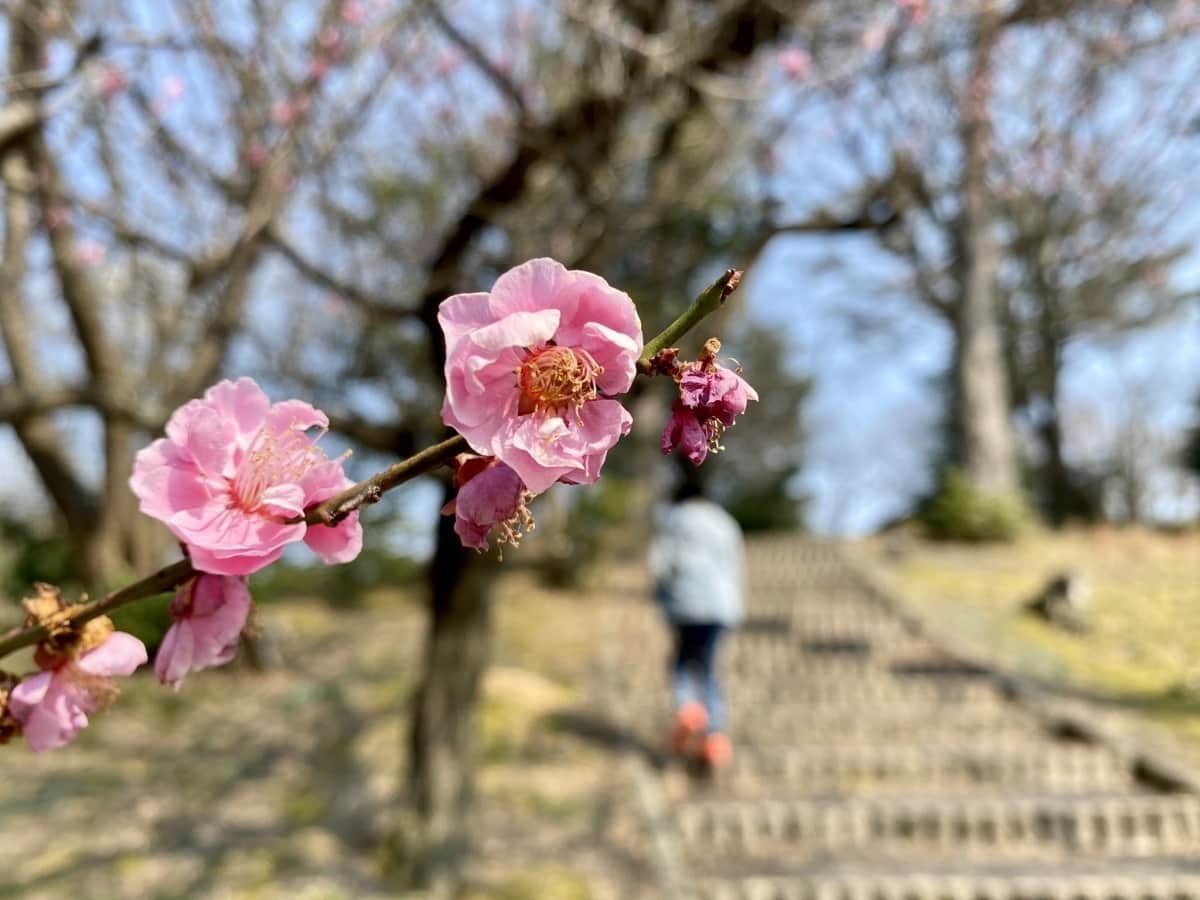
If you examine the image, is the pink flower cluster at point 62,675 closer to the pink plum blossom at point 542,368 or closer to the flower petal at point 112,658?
the flower petal at point 112,658

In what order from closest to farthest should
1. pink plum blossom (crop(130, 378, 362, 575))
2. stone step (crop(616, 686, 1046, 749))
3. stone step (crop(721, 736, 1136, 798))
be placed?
1. pink plum blossom (crop(130, 378, 362, 575))
2. stone step (crop(721, 736, 1136, 798))
3. stone step (crop(616, 686, 1046, 749))

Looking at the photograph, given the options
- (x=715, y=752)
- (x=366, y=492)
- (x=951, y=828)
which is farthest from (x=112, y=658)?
(x=715, y=752)

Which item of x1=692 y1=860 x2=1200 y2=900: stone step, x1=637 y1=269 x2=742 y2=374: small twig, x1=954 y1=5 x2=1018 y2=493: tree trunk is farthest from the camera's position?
x1=954 y1=5 x2=1018 y2=493: tree trunk

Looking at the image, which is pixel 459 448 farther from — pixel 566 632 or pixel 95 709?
pixel 566 632

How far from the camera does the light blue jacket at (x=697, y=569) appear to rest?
14.8 ft

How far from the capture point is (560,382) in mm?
635

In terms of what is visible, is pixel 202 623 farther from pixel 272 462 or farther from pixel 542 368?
pixel 542 368

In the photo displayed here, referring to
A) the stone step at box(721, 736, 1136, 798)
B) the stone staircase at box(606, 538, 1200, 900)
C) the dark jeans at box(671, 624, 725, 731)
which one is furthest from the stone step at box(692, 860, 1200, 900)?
the dark jeans at box(671, 624, 725, 731)

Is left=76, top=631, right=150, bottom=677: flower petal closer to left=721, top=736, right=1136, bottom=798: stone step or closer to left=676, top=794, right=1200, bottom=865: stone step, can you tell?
left=676, top=794, right=1200, bottom=865: stone step

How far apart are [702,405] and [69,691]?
0.60m

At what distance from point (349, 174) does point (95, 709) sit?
14.6ft

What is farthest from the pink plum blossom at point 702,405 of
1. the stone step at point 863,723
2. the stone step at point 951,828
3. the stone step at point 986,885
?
the stone step at point 863,723

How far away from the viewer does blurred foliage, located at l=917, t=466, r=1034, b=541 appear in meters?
10.4

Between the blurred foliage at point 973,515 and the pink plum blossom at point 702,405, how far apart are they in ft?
35.5
